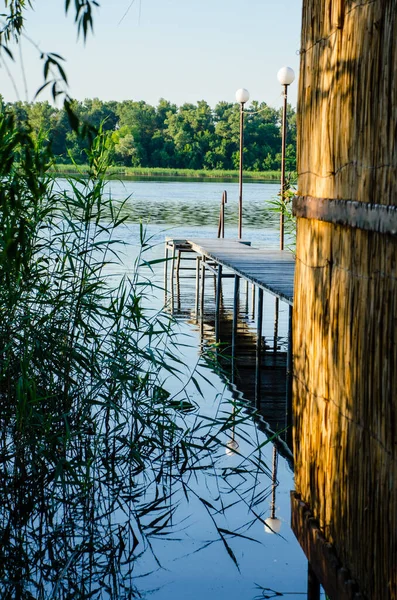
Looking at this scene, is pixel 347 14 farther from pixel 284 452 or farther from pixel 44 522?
pixel 284 452

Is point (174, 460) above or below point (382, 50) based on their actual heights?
below

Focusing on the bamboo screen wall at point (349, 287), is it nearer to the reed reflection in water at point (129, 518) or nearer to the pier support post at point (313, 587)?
the pier support post at point (313, 587)

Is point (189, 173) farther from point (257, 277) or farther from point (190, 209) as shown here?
point (257, 277)

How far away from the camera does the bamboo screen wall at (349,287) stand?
9.33 ft

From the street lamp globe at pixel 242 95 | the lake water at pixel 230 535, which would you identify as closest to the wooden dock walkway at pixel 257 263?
the lake water at pixel 230 535

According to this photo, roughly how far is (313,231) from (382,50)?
2.95ft

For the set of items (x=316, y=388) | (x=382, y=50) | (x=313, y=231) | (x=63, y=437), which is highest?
(x=382, y=50)

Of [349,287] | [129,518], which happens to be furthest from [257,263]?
[349,287]

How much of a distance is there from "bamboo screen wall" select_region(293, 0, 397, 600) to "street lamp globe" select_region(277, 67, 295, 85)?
11.8 m

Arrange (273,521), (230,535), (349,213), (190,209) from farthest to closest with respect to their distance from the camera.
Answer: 1. (190,209)
2. (273,521)
3. (230,535)
4. (349,213)

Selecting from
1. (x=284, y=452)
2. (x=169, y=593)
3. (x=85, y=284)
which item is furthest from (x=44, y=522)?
(x=284, y=452)

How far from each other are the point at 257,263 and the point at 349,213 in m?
8.68

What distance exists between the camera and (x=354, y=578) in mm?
3150

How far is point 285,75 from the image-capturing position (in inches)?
607
